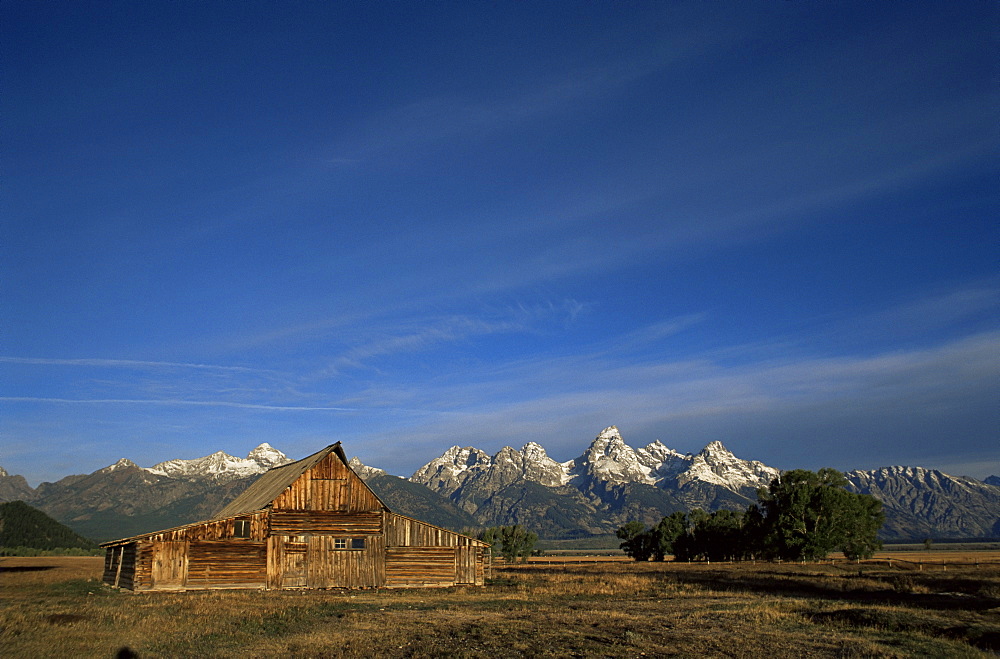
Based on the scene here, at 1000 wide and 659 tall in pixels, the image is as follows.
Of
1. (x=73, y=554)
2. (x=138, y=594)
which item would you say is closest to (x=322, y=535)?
(x=138, y=594)

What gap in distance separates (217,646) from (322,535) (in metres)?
25.5

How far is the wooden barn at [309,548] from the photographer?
42469mm

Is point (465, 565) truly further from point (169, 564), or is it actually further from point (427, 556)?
point (169, 564)

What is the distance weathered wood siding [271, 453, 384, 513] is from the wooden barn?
0.22 feet

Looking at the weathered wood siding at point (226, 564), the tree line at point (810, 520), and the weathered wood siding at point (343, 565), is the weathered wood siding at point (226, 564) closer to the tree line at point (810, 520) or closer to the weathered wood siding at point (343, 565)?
the weathered wood siding at point (343, 565)

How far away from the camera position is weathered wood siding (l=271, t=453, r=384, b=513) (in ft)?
152

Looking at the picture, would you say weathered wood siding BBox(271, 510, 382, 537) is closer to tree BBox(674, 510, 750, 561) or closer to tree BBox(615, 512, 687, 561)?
tree BBox(674, 510, 750, 561)

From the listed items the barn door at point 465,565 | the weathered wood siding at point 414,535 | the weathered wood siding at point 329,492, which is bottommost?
the barn door at point 465,565

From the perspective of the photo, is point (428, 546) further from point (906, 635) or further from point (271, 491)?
point (906, 635)

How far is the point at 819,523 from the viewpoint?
268ft

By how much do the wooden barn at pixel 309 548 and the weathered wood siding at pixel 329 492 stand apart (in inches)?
2.6

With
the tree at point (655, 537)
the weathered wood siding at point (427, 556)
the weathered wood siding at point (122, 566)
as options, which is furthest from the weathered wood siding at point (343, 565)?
the tree at point (655, 537)

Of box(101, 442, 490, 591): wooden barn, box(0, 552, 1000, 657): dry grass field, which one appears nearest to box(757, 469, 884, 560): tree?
box(0, 552, 1000, 657): dry grass field

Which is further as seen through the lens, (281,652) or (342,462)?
(342,462)
